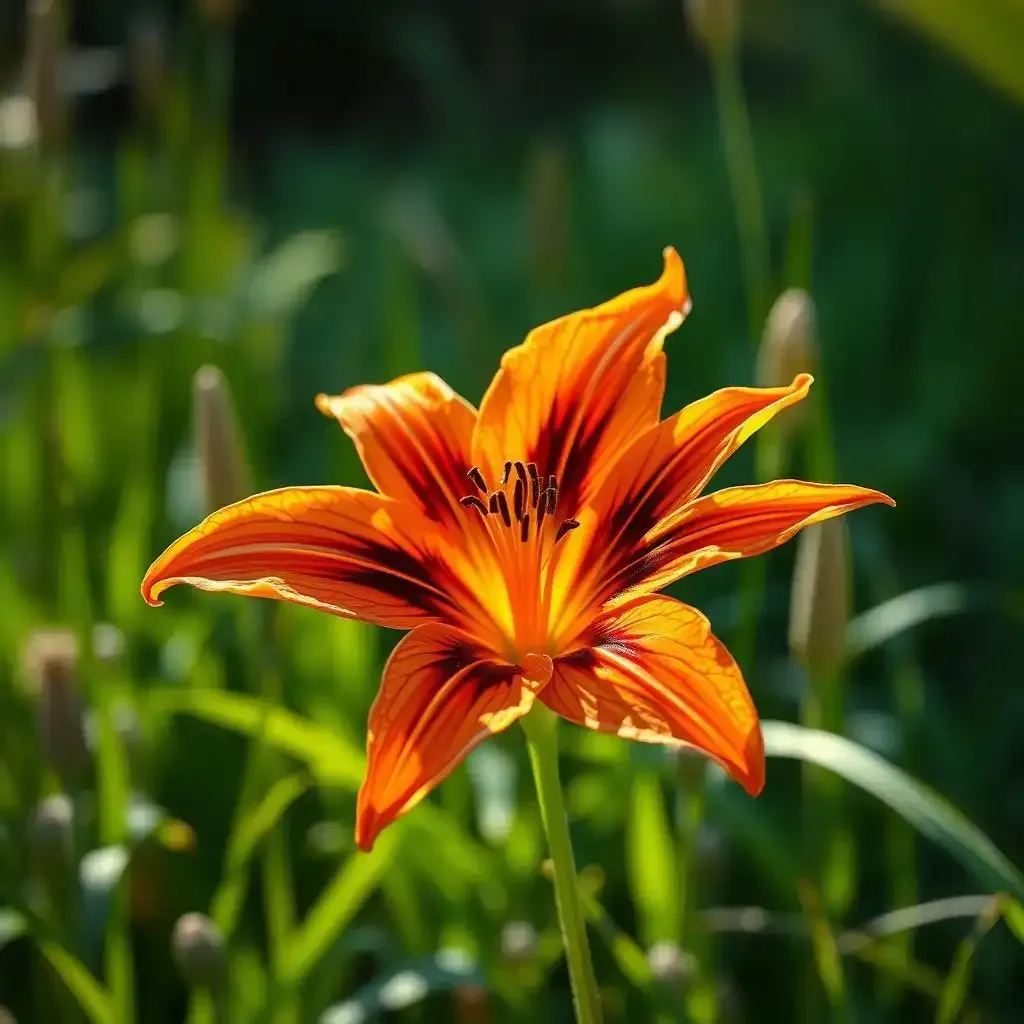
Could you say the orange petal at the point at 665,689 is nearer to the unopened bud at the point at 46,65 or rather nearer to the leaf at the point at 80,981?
the leaf at the point at 80,981

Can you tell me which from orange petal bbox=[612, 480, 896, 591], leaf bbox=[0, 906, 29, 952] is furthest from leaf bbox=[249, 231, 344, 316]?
orange petal bbox=[612, 480, 896, 591]

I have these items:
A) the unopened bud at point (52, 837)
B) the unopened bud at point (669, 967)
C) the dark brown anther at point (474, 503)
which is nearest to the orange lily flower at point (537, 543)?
the dark brown anther at point (474, 503)

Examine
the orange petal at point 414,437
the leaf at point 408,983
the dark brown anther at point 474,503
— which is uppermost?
the orange petal at point 414,437

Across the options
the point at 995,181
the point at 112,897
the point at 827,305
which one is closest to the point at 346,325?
the point at 827,305

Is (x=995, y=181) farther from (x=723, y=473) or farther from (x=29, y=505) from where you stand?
(x=29, y=505)

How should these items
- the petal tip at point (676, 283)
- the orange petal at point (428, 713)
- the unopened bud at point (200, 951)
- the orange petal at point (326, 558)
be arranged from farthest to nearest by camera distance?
the unopened bud at point (200, 951) < the petal tip at point (676, 283) < the orange petal at point (326, 558) < the orange petal at point (428, 713)

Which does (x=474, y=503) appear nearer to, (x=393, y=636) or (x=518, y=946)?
(x=518, y=946)
